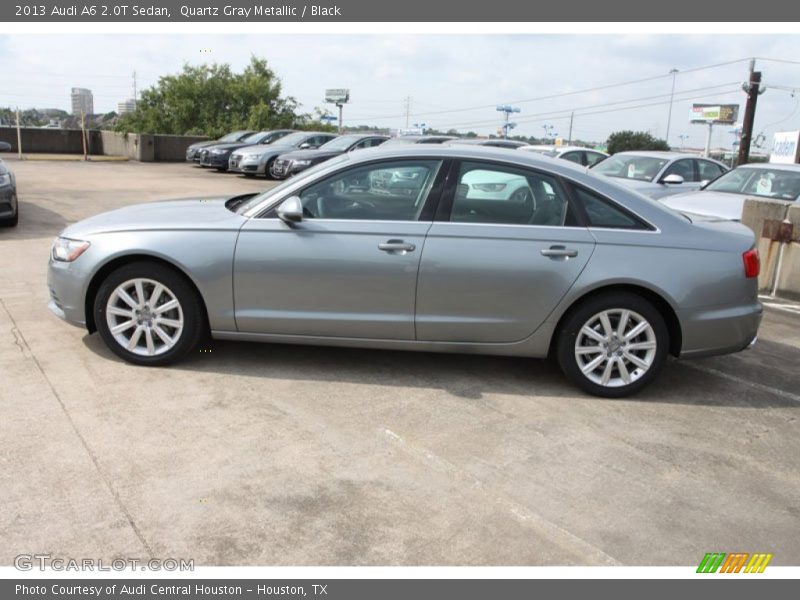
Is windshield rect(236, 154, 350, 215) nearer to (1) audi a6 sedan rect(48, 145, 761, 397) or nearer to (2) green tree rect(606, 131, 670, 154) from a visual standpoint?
(1) audi a6 sedan rect(48, 145, 761, 397)

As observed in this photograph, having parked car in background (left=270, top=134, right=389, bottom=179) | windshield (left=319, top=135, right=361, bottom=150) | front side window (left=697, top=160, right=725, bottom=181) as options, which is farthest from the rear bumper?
windshield (left=319, top=135, right=361, bottom=150)

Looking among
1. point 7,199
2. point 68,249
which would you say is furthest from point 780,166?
point 7,199

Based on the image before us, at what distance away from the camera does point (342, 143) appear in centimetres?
1967

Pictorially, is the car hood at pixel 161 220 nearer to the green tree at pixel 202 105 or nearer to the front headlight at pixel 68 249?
the front headlight at pixel 68 249

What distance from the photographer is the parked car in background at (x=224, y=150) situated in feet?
76.2

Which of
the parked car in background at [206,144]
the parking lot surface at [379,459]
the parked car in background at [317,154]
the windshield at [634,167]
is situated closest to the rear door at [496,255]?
the parking lot surface at [379,459]

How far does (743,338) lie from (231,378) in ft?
11.5

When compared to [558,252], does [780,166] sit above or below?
above

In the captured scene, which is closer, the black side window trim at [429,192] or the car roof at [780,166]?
the black side window trim at [429,192]

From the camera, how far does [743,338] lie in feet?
15.9

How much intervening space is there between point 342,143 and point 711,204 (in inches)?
482

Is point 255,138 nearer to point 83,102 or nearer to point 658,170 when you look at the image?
point 83,102

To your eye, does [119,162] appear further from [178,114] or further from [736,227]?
[736,227]
